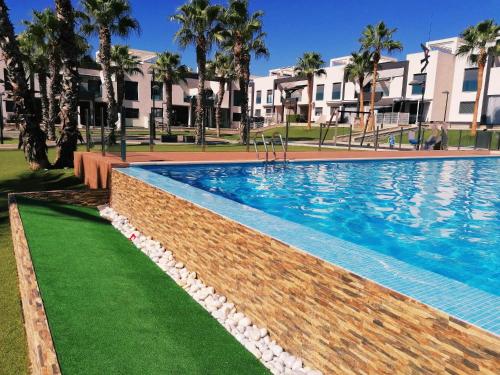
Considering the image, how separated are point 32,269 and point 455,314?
185 inches

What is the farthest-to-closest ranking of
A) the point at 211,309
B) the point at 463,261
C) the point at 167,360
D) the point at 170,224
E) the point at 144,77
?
the point at 144,77, the point at 170,224, the point at 463,261, the point at 211,309, the point at 167,360

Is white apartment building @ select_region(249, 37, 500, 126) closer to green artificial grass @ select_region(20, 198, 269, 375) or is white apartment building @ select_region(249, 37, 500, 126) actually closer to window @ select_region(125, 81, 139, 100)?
window @ select_region(125, 81, 139, 100)

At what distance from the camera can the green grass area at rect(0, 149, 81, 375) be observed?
12.4 ft

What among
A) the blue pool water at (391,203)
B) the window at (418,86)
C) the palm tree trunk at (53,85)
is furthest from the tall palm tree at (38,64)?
the window at (418,86)

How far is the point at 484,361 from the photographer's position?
7.38 feet

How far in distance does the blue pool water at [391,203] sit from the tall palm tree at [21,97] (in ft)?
15.9

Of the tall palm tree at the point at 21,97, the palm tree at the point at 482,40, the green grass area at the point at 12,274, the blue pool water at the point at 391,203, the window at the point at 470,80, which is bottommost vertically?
the green grass area at the point at 12,274

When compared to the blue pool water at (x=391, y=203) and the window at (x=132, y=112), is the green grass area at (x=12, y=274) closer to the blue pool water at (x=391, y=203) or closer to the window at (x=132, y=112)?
the blue pool water at (x=391, y=203)

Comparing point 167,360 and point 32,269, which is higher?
point 32,269

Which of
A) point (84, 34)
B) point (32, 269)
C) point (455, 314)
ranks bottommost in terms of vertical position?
point (32, 269)

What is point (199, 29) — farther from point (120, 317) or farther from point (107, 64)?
point (120, 317)

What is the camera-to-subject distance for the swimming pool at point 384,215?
3.06 metres

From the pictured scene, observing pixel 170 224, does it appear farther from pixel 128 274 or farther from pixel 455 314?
pixel 455 314

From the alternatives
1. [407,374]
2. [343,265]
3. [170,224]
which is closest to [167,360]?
[343,265]
